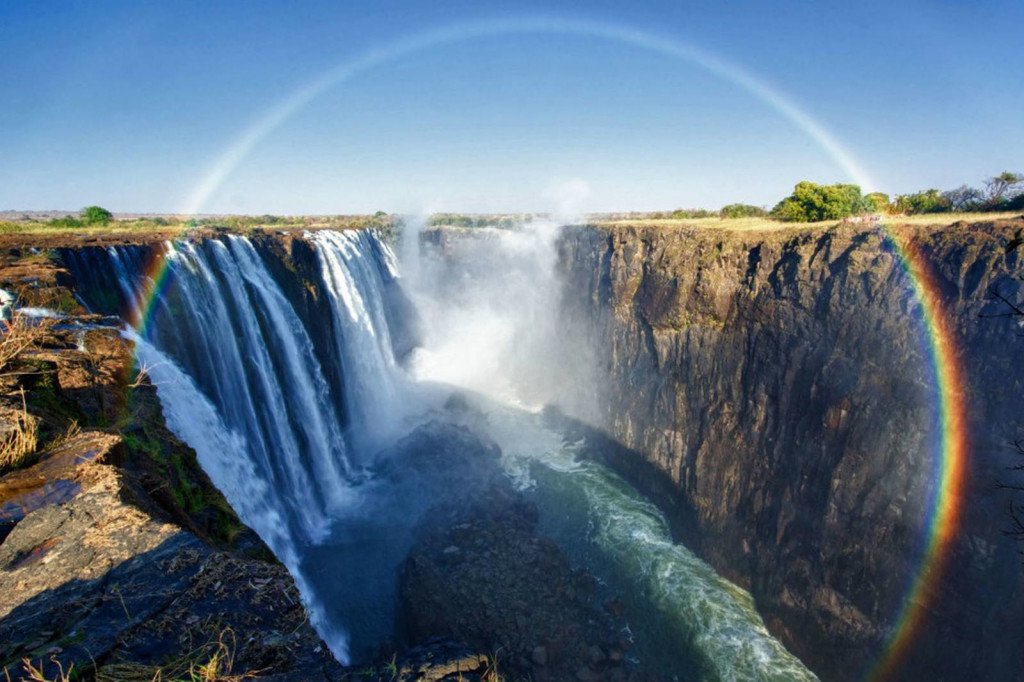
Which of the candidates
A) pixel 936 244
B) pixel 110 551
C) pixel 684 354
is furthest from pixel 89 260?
pixel 936 244

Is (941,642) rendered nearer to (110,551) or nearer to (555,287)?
(110,551)

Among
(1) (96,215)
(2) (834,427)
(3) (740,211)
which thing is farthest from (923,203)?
(1) (96,215)

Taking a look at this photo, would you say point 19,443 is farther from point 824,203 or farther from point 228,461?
point 824,203

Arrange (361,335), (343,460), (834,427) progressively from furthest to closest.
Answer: (361,335)
(343,460)
(834,427)

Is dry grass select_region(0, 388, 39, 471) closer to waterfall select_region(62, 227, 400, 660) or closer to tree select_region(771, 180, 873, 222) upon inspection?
waterfall select_region(62, 227, 400, 660)

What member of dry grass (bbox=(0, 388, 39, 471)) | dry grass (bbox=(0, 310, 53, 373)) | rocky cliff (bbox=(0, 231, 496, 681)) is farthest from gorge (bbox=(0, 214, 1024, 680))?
dry grass (bbox=(0, 388, 39, 471))

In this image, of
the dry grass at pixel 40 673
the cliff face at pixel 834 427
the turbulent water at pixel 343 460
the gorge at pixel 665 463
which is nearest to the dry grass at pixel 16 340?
the gorge at pixel 665 463
